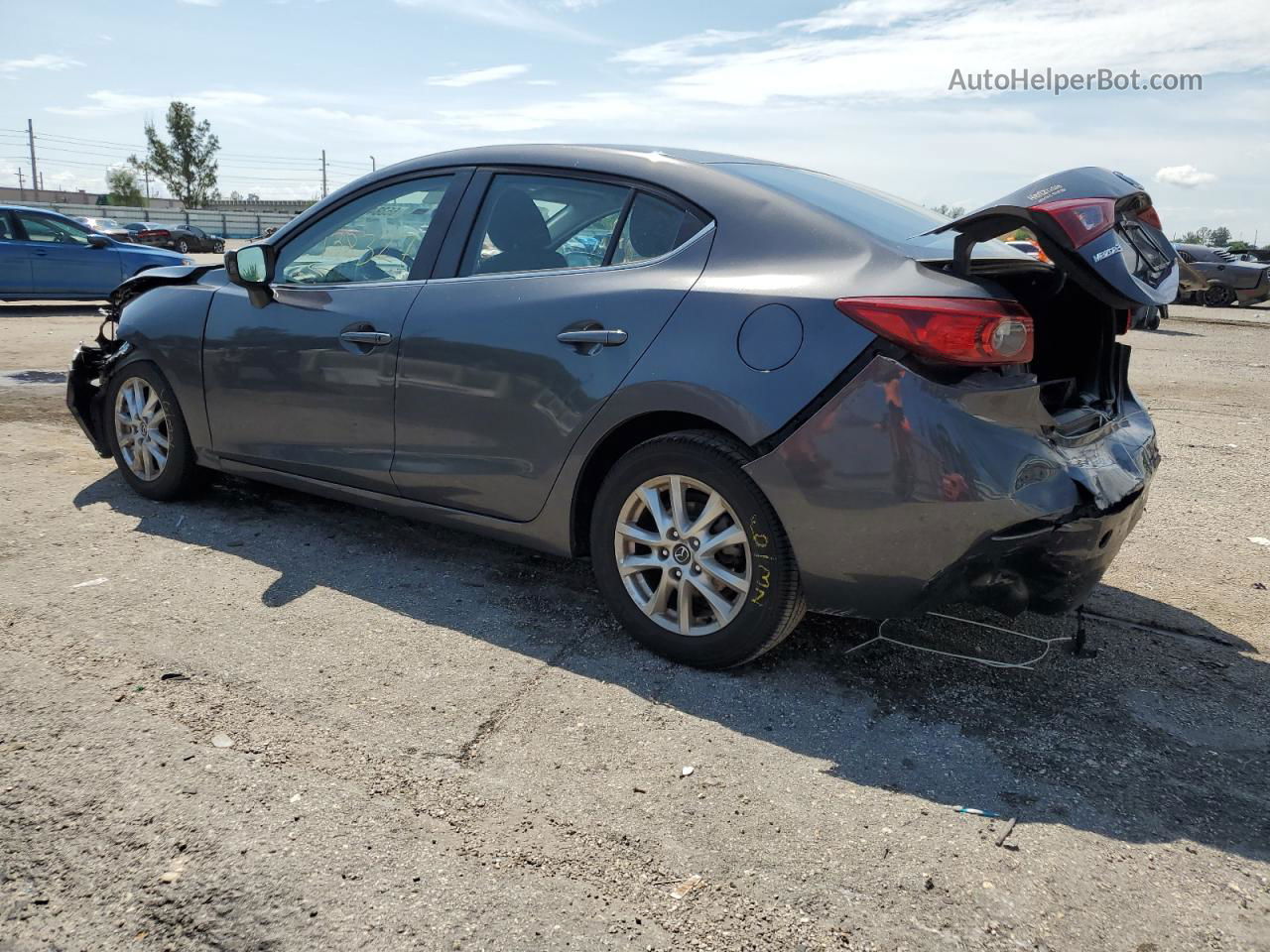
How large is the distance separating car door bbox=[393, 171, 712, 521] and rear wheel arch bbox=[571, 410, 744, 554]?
0.10 metres

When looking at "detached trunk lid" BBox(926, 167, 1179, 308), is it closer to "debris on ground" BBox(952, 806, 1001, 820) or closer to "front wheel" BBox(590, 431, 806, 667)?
"front wheel" BBox(590, 431, 806, 667)

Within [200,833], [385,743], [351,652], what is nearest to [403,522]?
[351,652]

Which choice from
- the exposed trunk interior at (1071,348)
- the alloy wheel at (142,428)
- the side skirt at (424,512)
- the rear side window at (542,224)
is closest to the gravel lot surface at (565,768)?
the side skirt at (424,512)

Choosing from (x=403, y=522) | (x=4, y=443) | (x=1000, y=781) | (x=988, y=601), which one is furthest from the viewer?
(x=4, y=443)

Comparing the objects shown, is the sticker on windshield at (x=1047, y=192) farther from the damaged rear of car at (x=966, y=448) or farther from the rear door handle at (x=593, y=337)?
the rear door handle at (x=593, y=337)

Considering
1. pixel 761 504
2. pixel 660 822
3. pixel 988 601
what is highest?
pixel 761 504

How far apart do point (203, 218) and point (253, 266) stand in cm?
6308

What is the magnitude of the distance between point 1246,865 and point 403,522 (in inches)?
145

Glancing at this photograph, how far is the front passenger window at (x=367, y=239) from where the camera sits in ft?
13.8

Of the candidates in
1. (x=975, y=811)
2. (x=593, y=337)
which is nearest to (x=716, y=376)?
(x=593, y=337)

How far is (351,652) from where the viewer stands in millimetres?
3539

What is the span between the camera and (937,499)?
293 cm

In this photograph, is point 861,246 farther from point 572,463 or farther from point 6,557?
point 6,557

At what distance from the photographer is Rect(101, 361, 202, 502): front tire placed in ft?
16.4
